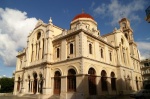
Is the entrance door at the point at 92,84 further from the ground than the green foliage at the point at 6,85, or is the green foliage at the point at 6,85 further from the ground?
the entrance door at the point at 92,84

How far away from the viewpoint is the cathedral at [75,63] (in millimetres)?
18875

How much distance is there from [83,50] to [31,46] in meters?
13.5

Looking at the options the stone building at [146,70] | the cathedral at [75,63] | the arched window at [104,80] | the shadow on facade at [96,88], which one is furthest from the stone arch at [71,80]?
the stone building at [146,70]

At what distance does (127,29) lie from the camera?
3950cm

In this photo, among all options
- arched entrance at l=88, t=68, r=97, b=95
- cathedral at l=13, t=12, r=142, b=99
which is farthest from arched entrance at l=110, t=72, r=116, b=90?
arched entrance at l=88, t=68, r=97, b=95

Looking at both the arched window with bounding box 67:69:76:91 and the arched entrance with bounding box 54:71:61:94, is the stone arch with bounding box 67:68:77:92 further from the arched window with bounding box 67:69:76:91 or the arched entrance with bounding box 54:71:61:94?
the arched entrance with bounding box 54:71:61:94

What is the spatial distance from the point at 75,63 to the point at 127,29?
26418 mm

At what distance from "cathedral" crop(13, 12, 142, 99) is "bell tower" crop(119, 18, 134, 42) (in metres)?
10.0

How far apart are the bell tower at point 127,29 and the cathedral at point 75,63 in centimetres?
1001

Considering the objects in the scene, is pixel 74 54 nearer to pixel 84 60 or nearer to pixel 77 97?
pixel 84 60

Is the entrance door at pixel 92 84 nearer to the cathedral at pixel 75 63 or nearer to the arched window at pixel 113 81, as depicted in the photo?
the cathedral at pixel 75 63

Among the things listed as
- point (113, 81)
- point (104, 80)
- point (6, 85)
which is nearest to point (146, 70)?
point (113, 81)

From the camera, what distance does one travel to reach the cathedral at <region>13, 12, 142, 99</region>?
61.9ft

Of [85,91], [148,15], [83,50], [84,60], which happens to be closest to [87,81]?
[85,91]
